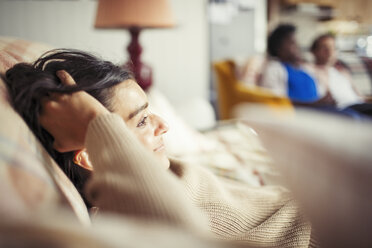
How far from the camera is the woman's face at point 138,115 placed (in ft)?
1.85

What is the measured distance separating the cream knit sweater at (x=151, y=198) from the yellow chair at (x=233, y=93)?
106cm

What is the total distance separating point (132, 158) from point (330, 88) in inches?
86.2

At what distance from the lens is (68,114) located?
437mm

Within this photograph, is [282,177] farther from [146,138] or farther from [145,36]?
[145,36]

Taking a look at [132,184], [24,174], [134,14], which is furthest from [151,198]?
[134,14]

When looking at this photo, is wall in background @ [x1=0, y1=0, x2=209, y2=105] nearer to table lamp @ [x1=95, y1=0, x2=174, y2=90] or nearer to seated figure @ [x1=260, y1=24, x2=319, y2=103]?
table lamp @ [x1=95, y1=0, x2=174, y2=90]

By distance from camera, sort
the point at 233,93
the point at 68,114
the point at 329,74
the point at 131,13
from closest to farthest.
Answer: the point at 68,114 < the point at 131,13 < the point at 233,93 < the point at 329,74

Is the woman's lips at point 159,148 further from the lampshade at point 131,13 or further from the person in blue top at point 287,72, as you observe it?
the person in blue top at point 287,72

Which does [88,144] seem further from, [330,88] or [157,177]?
[330,88]

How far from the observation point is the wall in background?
1768 millimetres

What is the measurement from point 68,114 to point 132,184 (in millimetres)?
167

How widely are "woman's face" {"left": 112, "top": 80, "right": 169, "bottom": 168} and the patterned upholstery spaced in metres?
0.16

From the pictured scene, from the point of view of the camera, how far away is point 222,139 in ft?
4.35

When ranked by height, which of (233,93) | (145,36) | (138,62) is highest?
(145,36)
